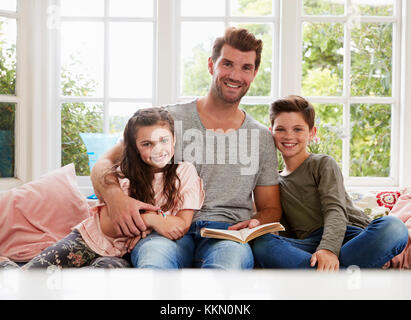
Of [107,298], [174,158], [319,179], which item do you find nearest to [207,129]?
[174,158]

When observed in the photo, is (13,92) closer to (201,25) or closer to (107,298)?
(201,25)

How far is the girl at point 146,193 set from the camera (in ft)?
3.61

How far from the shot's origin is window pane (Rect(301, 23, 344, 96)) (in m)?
1.67

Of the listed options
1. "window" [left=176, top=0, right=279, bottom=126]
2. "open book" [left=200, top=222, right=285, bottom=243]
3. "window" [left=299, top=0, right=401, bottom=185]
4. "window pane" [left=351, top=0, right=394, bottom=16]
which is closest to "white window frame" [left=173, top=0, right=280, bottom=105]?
"window" [left=176, top=0, right=279, bottom=126]

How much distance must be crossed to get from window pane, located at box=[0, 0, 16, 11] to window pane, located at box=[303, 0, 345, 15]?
4.18 feet

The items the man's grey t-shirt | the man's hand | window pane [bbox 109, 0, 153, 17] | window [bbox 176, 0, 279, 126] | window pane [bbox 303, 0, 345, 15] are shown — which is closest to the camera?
the man's hand

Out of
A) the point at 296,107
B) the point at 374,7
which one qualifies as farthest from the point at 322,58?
the point at 296,107

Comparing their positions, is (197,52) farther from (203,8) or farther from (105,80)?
(105,80)

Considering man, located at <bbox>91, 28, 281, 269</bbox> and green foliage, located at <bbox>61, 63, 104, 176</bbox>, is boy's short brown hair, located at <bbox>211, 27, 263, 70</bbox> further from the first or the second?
green foliage, located at <bbox>61, 63, 104, 176</bbox>

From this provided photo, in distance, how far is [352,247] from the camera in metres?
1.02

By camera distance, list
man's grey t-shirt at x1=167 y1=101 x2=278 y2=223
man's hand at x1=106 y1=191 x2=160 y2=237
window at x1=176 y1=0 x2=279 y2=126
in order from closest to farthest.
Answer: man's hand at x1=106 y1=191 x2=160 y2=237 → man's grey t-shirt at x1=167 y1=101 x2=278 y2=223 → window at x1=176 y1=0 x2=279 y2=126

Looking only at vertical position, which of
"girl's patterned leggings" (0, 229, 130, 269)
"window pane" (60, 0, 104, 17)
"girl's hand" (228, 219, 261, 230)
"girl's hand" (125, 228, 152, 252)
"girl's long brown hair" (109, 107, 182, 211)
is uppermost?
"window pane" (60, 0, 104, 17)

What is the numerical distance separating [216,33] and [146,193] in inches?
30.9

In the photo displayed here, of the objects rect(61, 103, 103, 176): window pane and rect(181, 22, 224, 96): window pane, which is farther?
rect(61, 103, 103, 176): window pane
